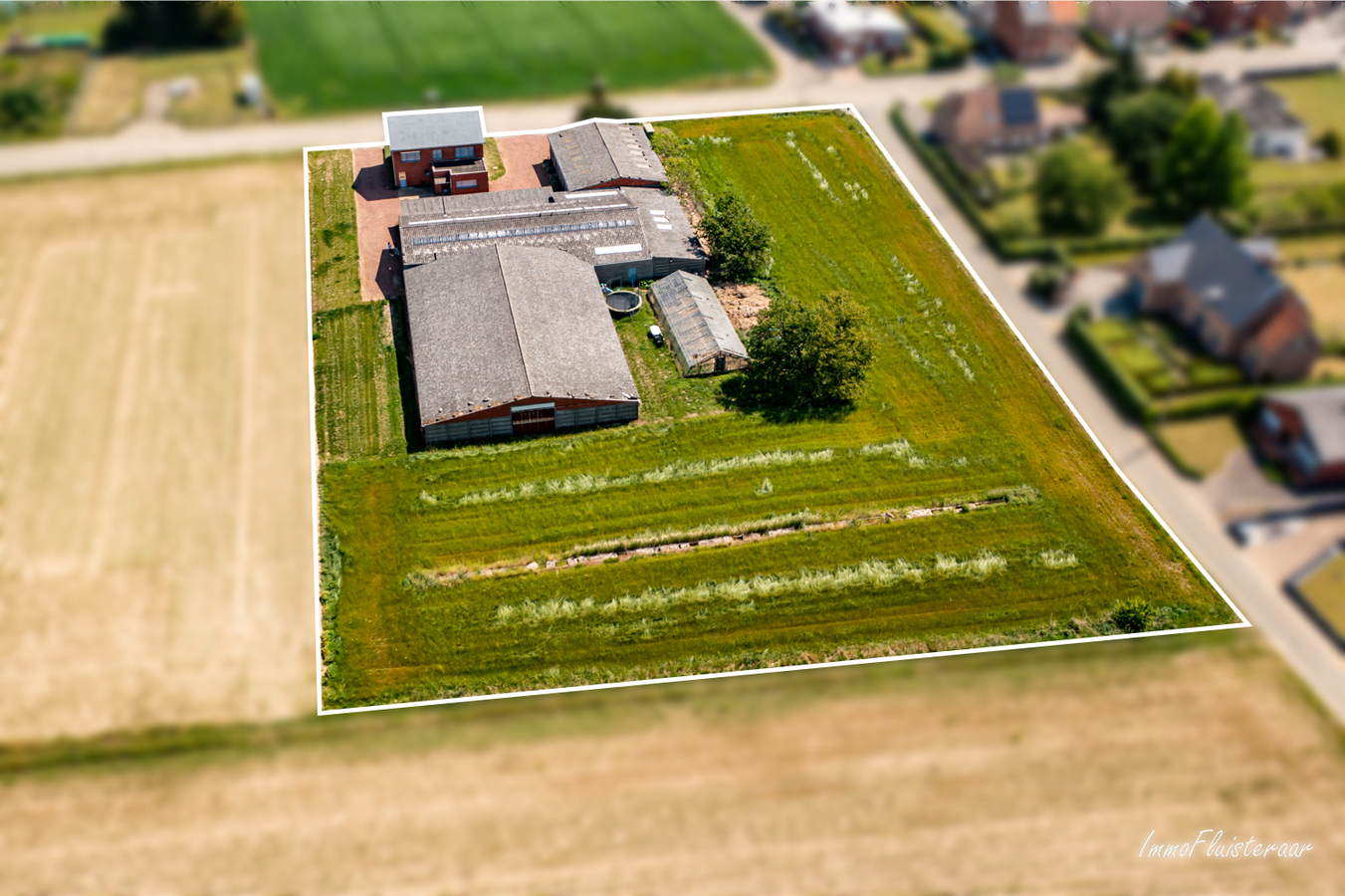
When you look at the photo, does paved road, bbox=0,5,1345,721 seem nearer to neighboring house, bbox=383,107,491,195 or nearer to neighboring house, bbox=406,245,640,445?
neighboring house, bbox=406,245,640,445

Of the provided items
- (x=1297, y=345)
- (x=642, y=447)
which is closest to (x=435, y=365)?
(x=642, y=447)

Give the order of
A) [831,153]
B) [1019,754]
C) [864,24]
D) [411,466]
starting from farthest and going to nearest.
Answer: [831,153] → [411,466] → [1019,754] → [864,24]

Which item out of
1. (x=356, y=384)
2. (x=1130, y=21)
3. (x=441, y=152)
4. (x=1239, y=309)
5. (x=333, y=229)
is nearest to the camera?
(x=1239, y=309)

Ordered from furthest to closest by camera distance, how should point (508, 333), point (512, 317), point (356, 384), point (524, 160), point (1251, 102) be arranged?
point (524, 160), point (356, 384), point (512, 317), point (508, 333), point (1251, 102)

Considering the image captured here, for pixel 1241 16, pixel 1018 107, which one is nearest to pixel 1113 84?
pixel 1018 107

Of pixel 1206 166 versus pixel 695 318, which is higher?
pixel 695 318

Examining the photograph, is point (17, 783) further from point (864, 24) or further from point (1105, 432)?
point (864, 24)

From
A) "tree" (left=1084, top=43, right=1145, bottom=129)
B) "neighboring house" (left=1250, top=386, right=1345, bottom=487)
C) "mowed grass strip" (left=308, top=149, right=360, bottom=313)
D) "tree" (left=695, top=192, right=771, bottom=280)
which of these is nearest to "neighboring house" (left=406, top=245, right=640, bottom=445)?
"mowed grass strip" (left=308, top=149, right=360, bottom=313)

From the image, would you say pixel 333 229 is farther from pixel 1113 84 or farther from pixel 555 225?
pixel 1113 84
